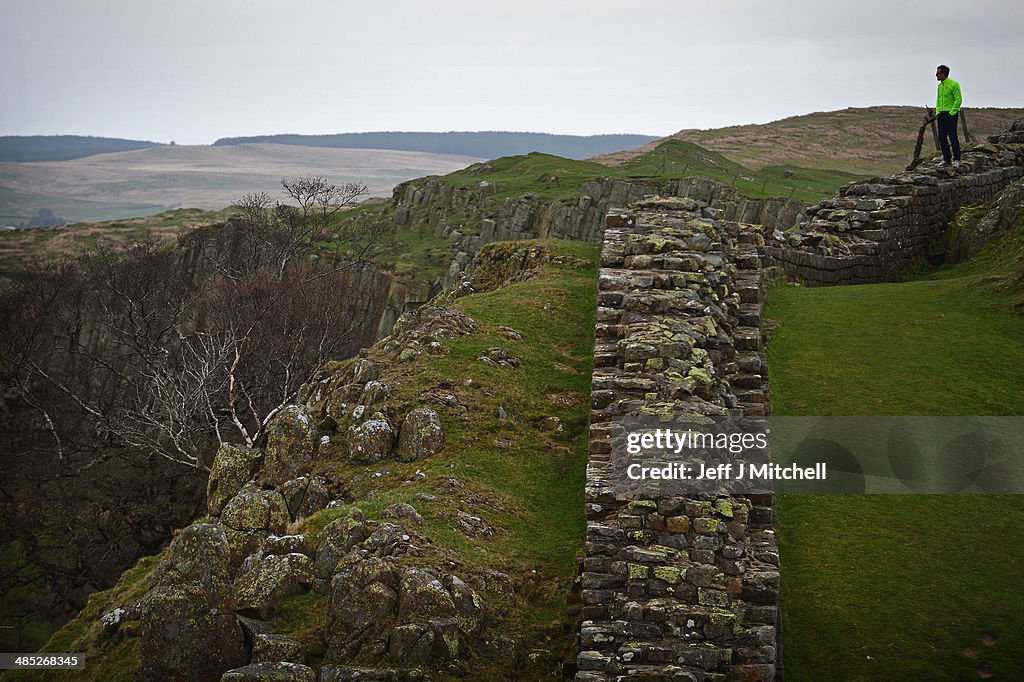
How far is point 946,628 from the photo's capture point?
1121 centimetres

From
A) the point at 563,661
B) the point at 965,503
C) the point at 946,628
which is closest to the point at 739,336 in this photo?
the point at 965,503

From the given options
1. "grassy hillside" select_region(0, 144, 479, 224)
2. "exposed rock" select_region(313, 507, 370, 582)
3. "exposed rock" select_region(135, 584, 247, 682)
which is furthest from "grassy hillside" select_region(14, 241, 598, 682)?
"grassy hillside" select_region(0, 144, 479, 224)

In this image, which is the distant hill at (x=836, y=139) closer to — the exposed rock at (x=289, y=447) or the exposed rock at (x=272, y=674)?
the exposed rock at (x=289, y=447)

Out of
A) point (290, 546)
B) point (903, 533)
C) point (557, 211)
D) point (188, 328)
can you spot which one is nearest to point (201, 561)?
point (290, 546)

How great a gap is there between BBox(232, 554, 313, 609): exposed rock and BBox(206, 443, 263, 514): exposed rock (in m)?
4.65

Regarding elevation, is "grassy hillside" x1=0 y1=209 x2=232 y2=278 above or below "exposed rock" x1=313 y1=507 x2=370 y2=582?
above

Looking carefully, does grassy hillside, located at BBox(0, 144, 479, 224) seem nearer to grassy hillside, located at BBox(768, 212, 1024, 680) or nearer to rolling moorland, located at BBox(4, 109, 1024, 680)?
rolling moorland, located at BBox(4, 109, 1024, 680)

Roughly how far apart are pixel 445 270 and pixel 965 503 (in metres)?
52.7

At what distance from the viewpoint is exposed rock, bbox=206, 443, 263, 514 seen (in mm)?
16953

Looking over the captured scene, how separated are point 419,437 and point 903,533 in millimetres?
7215

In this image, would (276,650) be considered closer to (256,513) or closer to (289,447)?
(256,513)

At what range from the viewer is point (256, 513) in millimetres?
14398

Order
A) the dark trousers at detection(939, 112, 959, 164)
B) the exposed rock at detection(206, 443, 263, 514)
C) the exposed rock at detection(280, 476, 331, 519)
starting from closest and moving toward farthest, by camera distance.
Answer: the exposed rock at detection(280, 476, 331, 519) < the exposed rock at detection(206, 443, 263, 514) < the dark trousers at detection(939, 112, 959, 164)

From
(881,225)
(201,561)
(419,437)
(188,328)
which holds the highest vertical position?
(881,225)
